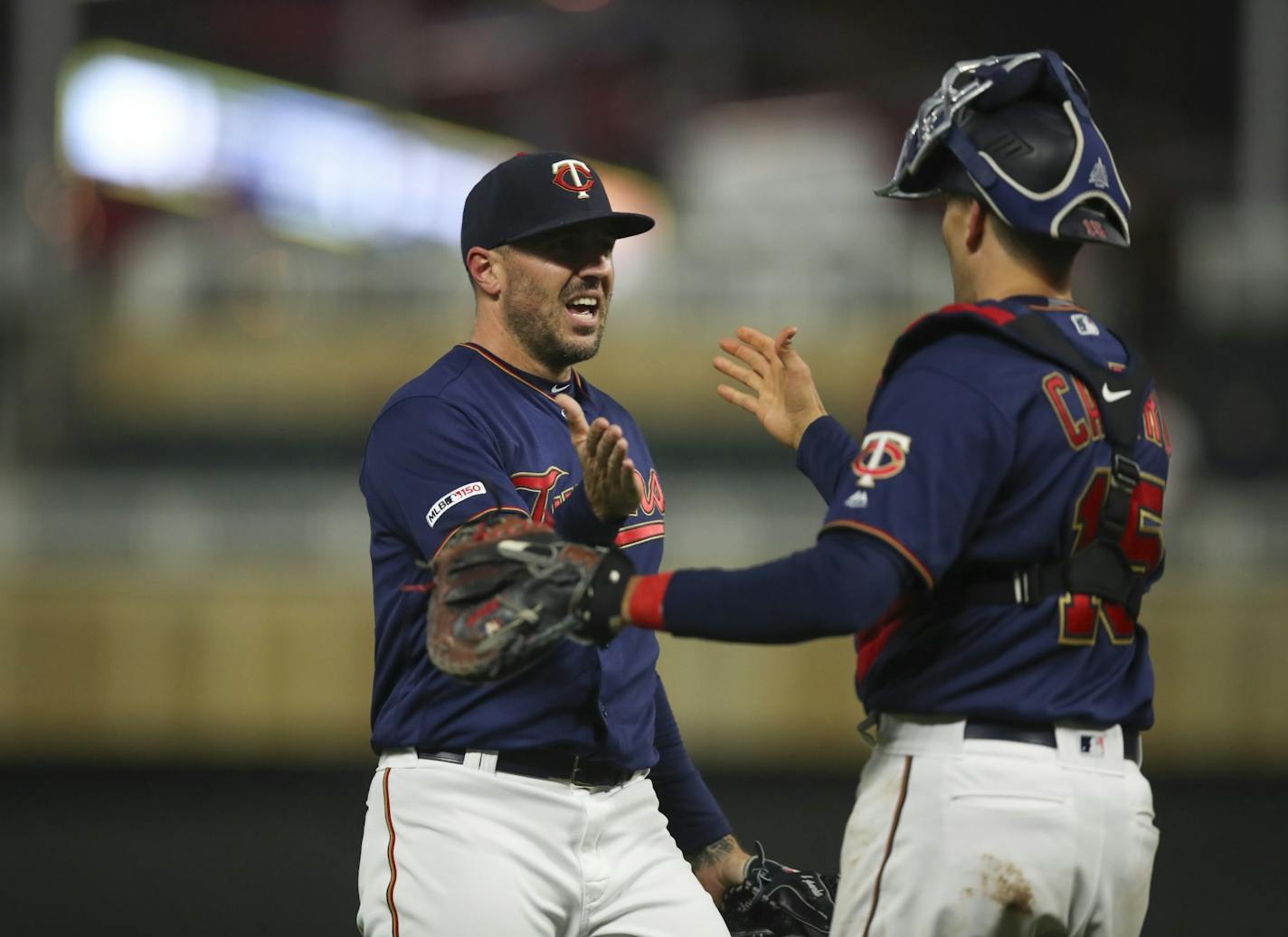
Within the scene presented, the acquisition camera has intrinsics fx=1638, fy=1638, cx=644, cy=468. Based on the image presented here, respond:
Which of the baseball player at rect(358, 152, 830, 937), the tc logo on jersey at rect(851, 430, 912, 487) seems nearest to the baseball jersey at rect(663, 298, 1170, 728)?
the tc logo on jersey at rect(851, 430, 912, 487)

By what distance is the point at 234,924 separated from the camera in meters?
6.75

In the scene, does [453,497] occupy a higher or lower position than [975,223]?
lower

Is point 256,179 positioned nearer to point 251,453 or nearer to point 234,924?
point 251,453

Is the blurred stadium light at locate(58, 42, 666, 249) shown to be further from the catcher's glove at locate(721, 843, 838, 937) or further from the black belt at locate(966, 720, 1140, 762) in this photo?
the black belt at locate(966, 720, 1140, 762)

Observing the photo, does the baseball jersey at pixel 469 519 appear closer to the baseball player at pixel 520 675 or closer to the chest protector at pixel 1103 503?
the baseball player at pixel 520 675

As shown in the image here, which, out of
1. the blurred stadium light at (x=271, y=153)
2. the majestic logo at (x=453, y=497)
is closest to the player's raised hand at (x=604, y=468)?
the majestic logo at (x=453, y=497)

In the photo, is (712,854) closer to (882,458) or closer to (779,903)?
(779,903)

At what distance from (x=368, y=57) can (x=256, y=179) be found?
1.92 meters

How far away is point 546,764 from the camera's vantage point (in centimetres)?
328

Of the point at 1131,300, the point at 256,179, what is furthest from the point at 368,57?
the point at 1131,300

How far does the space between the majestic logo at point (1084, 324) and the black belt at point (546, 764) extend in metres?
1.29

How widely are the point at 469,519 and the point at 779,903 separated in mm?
1148

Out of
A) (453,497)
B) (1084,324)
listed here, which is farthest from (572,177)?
(1084,324)

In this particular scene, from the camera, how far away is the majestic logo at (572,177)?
3.50 metres
